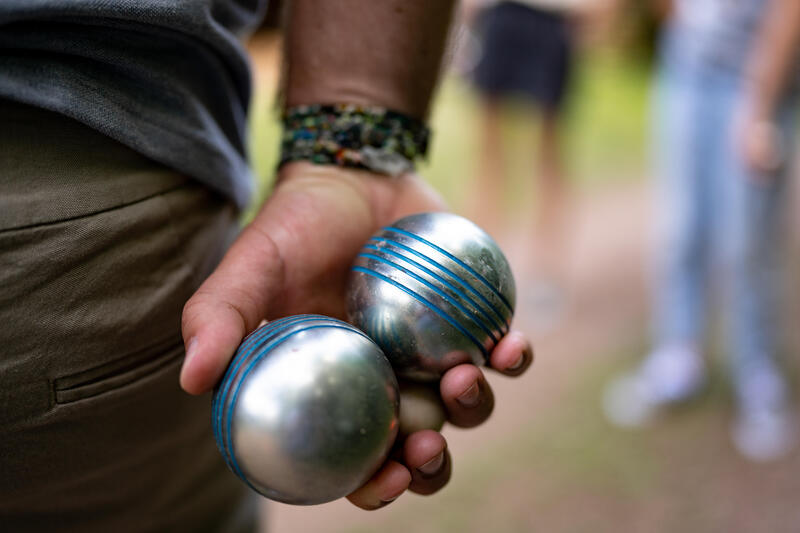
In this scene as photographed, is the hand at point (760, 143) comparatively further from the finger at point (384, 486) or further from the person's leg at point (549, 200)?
the finger at point (384, 486)

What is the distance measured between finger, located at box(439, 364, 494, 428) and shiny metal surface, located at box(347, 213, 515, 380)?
0.11 feet

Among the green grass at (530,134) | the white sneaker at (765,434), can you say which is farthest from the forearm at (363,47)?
the green grass at (530,134)

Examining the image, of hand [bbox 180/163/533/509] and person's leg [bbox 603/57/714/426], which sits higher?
hand [bbox 180/163/533/509]

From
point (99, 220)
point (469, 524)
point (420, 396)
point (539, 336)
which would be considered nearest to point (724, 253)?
point (539, 336)

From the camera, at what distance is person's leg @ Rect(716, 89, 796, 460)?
9.14 feet

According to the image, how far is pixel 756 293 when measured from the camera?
2.92 m

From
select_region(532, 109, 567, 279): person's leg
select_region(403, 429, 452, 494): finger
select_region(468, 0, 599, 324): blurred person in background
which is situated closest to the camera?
select_region(403, 429, 452, 494): finger

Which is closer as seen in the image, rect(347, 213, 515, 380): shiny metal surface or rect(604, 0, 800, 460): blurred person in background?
rect(347, 213, 515, 380): shiny metal surface

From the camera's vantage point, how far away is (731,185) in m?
2.90

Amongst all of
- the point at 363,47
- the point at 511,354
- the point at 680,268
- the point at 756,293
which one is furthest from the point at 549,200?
the point at 511,354

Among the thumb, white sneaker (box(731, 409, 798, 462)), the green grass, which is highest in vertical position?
the thumb

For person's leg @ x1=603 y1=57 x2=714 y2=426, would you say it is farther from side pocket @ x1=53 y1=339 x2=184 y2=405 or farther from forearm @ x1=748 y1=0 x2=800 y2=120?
side pocket @ x1=53 y1=339 x2=184 y2=405

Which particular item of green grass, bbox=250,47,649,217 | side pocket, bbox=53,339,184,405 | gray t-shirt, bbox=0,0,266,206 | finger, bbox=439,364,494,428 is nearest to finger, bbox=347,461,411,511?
finger, bbox=439,364,494,428

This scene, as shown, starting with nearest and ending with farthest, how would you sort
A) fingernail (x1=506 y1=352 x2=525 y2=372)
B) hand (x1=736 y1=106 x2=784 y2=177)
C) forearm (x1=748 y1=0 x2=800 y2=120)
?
fingernail (x1=506 y1=352 x2=525 y2=372), forearm (x1=748 y1=0 x2=800 y2=120), hand (x1=736 y1=106 x2=784 y2=177)
